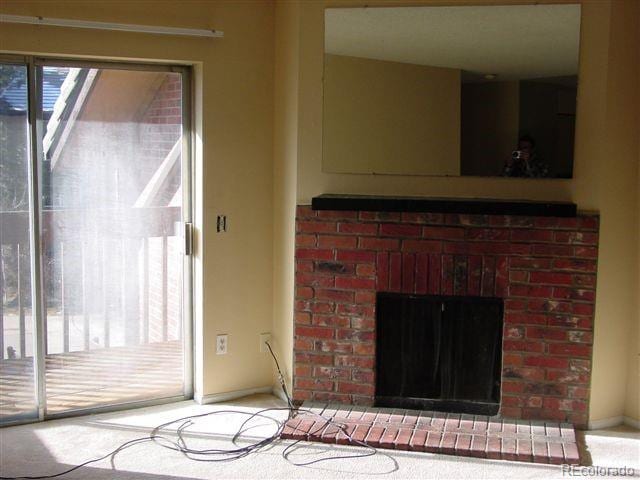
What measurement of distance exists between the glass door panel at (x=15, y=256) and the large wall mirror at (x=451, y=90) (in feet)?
5.07

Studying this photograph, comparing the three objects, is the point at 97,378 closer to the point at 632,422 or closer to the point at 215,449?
the point at 215,449

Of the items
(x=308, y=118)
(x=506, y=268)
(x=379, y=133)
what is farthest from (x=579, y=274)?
(x=308, y=118)

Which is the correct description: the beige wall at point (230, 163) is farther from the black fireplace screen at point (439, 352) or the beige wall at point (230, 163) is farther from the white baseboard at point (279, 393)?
the black fireplace screen at point (439, 352)

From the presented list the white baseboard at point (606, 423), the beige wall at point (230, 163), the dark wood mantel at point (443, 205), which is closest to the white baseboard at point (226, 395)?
the beige wall at point (230, 163)

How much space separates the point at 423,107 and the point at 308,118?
0.61m

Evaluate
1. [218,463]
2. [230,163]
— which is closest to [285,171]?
[230,163]

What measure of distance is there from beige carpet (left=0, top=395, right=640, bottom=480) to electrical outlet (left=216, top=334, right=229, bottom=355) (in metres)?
0.43

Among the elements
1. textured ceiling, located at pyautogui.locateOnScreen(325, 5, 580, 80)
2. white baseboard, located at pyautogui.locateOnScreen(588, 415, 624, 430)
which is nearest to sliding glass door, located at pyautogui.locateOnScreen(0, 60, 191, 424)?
textured ceiling, located at pyautogui.locateOnScreen(325, 5, 580, 80)

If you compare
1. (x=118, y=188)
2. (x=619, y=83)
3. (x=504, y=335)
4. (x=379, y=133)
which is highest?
(x=619, y=83)

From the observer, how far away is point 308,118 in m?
4.13

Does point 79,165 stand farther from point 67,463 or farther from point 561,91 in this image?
point 561,91

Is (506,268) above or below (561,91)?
below

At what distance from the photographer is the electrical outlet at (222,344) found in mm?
4363

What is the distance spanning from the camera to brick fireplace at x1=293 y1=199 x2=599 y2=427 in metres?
3.91
